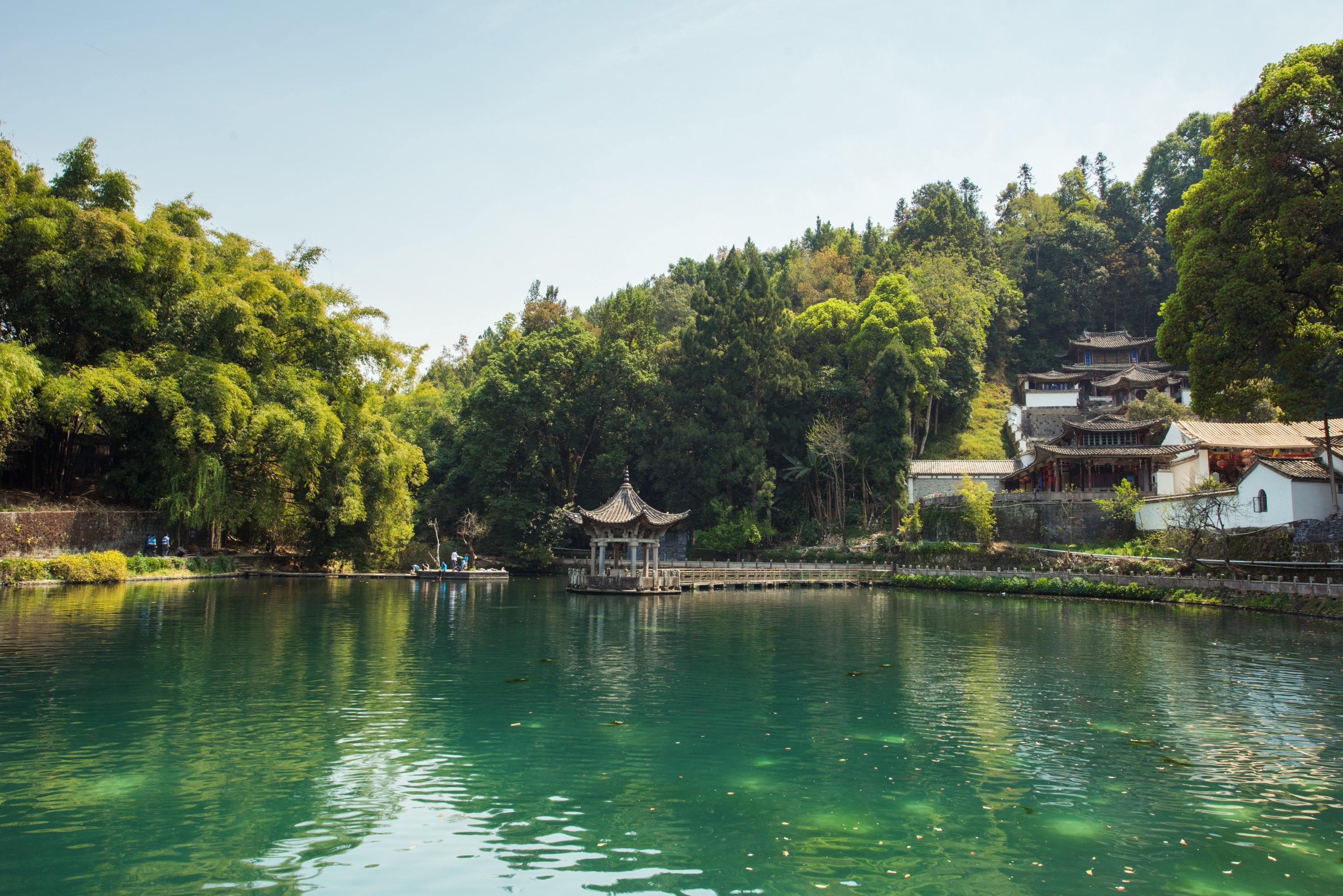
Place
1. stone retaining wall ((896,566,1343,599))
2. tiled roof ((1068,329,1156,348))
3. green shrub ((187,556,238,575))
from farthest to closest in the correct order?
1. tiled roof ((1068,329,1156,348))
2. green shrub ((187,556,238,575))
3. stone retaining wall ((896,566,1343,599))

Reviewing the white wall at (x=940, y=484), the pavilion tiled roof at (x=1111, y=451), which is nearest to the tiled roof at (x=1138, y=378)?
the white wall at (x=940, y=484)

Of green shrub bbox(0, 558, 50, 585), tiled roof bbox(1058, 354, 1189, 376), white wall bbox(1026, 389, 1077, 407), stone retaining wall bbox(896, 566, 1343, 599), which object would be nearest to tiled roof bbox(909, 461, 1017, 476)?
white wall bbox(1026, 389, 1077, 407)

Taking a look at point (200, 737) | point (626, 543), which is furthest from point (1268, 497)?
point (200, 737)

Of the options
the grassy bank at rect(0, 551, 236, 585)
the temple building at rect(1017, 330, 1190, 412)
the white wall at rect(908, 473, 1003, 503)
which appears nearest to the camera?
the grassy bank at rect(0, 551, 236, 585)

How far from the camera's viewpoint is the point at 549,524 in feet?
172

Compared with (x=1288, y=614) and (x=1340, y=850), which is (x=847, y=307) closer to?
(x=1288, y=614)

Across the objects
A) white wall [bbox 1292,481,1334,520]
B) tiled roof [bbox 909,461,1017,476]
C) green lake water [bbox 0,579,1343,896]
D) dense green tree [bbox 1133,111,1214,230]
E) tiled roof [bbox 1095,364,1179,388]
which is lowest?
green lake water [bbox 0,579,1343,896]

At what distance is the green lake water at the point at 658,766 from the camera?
6.98 m

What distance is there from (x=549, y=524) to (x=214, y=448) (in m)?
20.6

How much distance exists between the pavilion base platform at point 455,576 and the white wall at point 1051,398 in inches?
1811

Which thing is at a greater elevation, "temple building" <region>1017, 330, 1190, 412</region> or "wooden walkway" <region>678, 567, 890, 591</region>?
"temple building" <region>1017, 330, 1190, 412</region>

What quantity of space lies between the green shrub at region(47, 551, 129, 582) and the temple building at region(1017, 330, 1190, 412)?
200 feet

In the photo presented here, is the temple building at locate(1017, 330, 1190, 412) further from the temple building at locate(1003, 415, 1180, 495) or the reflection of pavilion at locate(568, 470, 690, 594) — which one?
the reflection of pavilion at locate(568, 470, 690, 594)

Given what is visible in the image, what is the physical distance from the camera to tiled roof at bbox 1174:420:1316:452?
40312mm
